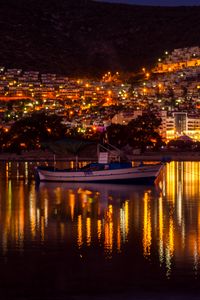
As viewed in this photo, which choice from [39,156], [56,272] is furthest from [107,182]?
[39,156]

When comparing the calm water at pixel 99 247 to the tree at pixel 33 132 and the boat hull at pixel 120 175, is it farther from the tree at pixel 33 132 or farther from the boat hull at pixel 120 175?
the tree at pixel 33 132

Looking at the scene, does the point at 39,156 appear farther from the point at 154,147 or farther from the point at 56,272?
the point at 56,272

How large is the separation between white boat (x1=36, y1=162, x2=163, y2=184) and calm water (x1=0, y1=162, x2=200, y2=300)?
692cm

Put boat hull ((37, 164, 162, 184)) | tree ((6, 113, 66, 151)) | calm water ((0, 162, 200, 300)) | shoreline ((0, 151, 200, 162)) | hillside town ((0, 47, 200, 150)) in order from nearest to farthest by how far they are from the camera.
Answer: calm water ((0, 162, 200, 300)), boat hull ((37, 164, 162, 184)), shoreline ((0, 151, 200, 162)), tree ((6, 113, 66, 151)), hillside town ((0, 47, 200, 150))

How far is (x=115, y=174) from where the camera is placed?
3972 cm

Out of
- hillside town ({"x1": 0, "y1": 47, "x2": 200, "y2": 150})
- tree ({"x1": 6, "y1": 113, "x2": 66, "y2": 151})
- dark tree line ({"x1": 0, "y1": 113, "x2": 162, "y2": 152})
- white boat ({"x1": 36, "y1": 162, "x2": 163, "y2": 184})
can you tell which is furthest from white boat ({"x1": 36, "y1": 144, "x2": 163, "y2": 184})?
hillside town ({"x1": 0, "y1": 47, "x2": 200, "y2": 150})

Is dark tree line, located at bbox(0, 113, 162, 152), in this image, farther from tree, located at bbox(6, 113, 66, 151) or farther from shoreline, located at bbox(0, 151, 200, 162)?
shoreline, located at bbox(0, 151, 200, 162)

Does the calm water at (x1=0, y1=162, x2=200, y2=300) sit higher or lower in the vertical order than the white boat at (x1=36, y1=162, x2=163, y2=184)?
lower

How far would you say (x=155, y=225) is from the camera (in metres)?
22.7

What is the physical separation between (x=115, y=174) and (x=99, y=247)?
69.5ft

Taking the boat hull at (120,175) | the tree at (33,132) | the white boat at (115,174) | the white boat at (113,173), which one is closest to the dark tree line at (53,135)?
the tree at (33,132)

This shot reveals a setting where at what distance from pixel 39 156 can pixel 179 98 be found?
77.8 metres

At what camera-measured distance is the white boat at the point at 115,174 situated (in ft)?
130

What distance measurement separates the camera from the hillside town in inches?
4862
